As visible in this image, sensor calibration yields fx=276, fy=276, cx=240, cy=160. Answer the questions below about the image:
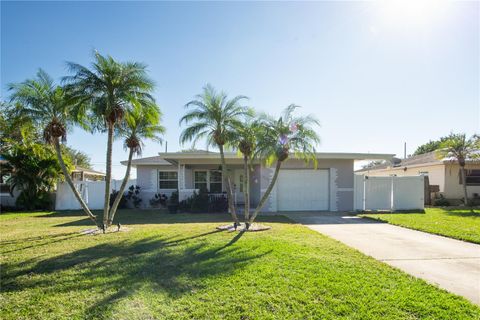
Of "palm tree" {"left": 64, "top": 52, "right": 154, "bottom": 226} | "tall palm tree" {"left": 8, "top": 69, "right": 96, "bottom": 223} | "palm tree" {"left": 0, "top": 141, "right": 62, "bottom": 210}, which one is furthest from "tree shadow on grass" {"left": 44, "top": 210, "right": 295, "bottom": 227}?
"palm tree" {"left": 0, "top": 141, "right": 62, "bottom": 210}

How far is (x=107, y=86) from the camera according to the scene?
8.75m

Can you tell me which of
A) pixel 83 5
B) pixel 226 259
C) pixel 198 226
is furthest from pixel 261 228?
pixel 83 5

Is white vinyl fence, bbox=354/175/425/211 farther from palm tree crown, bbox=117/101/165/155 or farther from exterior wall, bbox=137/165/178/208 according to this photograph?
exterior wall, bbox=137/165/178/208

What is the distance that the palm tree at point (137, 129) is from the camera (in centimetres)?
951

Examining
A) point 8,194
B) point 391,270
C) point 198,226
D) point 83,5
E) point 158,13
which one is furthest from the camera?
point 8,194

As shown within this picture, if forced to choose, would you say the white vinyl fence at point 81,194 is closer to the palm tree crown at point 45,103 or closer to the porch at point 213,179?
the porch at point 213,179

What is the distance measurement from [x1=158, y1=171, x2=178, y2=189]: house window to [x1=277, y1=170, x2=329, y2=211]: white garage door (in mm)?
7589

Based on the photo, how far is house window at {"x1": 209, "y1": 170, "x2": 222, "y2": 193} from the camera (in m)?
18.9

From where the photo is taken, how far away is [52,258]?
5.98 meters

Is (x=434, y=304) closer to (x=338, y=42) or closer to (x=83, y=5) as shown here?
(x=338, y=42)

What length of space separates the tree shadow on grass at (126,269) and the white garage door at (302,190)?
330 inches

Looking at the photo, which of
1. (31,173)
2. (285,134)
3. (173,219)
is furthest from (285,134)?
(31,173)

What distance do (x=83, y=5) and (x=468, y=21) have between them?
12828mm

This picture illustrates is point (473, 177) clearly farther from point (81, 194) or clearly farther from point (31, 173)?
point (31, 173)
